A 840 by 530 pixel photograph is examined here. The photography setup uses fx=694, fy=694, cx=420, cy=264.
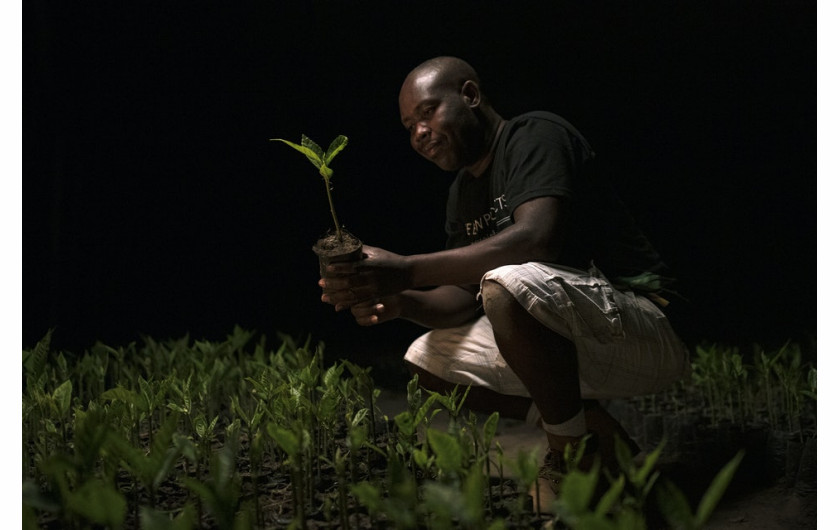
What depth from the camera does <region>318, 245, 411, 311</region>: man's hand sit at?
156cm

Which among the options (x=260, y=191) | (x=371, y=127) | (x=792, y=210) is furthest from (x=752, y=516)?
(x=260, y=191)

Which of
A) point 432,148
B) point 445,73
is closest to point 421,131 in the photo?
point 432,148

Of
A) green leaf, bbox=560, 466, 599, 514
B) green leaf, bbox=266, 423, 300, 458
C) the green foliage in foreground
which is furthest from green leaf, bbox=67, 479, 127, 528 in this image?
green leaf, bbox=560, 466, 599, 514

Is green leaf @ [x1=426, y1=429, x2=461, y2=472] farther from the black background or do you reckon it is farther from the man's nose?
the black background

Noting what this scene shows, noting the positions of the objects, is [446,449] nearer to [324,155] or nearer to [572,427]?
[572,427]

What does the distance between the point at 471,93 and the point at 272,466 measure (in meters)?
1.05

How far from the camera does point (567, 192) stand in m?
1.57

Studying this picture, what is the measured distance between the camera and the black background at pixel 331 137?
6.18 feet

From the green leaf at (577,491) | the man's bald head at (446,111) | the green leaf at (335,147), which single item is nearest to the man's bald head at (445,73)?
the man's bald head at (446,111)

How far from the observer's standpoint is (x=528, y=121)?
1.72m

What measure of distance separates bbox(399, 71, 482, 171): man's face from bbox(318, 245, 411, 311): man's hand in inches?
14.3

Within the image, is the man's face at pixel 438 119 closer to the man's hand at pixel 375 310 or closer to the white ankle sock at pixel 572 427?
the man's hand at pixel 375 310

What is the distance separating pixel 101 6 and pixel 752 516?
2101 mm

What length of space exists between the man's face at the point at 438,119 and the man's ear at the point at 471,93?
18mm
